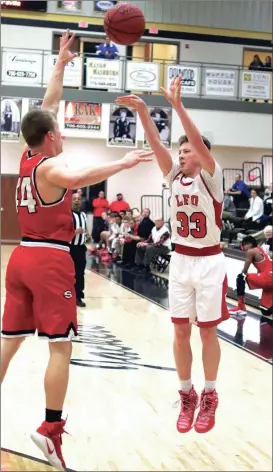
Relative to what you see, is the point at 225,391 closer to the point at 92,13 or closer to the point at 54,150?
the point at 92,13

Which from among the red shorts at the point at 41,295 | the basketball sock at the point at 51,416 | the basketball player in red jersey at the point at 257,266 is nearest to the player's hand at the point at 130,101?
the red shorts at the point at 41,295

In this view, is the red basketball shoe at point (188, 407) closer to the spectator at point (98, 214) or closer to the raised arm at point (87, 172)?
the raised arm at point (87, 172)

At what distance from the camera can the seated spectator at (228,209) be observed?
4457 mm

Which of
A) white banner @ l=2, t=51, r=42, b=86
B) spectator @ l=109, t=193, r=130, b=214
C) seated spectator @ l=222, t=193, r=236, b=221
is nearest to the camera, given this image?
white banner @ l=2, t=51, r=42, b=86

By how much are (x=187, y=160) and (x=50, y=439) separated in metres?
1.24

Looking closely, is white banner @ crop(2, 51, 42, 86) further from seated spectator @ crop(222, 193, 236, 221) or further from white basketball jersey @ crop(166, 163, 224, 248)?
seated spectator @ crop(222, 193, 236, 221)

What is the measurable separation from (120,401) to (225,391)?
Answer: 110 cm

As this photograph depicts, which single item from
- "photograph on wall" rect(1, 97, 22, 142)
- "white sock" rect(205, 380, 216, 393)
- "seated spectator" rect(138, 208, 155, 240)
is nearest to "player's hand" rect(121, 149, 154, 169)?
"white sock" rect(205, 380, 216, 393)

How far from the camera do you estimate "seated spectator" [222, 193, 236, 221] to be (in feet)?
14.6

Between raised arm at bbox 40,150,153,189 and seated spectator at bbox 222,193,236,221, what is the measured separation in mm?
2001

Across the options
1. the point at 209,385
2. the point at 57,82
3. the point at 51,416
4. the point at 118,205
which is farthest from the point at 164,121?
the point at 118,205

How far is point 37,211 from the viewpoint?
258 centimetres

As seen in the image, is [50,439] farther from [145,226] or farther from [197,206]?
[145,226]

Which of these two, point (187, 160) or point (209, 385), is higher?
point (187, 160)
